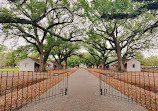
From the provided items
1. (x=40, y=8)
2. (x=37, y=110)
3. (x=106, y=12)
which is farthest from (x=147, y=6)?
(x=37, y=110)

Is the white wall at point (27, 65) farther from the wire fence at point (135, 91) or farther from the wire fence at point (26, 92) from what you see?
the wire fence at point (135, 91)

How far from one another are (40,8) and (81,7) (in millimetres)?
6527

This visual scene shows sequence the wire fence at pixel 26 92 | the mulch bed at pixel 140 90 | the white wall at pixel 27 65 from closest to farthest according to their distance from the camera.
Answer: the wire fence at pixel 26 92 → the mulch bed at pixel 140 90 → the white wall at pixel 27 65

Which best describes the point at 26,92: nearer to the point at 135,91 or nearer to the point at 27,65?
the point at 135,91

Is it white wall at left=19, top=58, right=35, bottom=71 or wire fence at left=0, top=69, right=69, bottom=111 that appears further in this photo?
white wall at left=19, top=58, right=35, bottom=71

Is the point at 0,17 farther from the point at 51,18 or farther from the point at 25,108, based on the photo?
the point at 51,18

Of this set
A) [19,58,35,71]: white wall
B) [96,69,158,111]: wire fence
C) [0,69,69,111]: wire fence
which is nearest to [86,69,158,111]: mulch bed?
[96,69,158,111]: wire fence

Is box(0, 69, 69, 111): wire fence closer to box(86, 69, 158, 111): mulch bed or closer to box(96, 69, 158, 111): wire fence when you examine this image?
box(96, 69, 158, 111): wire fence

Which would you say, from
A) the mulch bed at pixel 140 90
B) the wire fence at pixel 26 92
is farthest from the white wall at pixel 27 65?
the mulch bed at pixel 140 90

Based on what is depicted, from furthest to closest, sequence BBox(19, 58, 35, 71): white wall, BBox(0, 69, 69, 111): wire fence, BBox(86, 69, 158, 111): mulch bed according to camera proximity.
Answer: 1. BBox(19, 58, 35, 71): white wall
2. BBox(86, 69, 158, 111): mulch bed
3. BBox(0, 69, 69, 111): wire fence

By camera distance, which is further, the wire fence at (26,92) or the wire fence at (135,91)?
the wire fence at (135,91)

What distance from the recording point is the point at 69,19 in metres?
15.8

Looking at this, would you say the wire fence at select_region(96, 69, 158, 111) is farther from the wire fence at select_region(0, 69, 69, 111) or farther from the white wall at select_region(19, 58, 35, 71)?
the white wall at select_region(19, 58, 35, 71)

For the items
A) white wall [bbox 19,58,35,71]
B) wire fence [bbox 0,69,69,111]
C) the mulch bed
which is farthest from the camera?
white wall [bbox 19,58,35,71]
